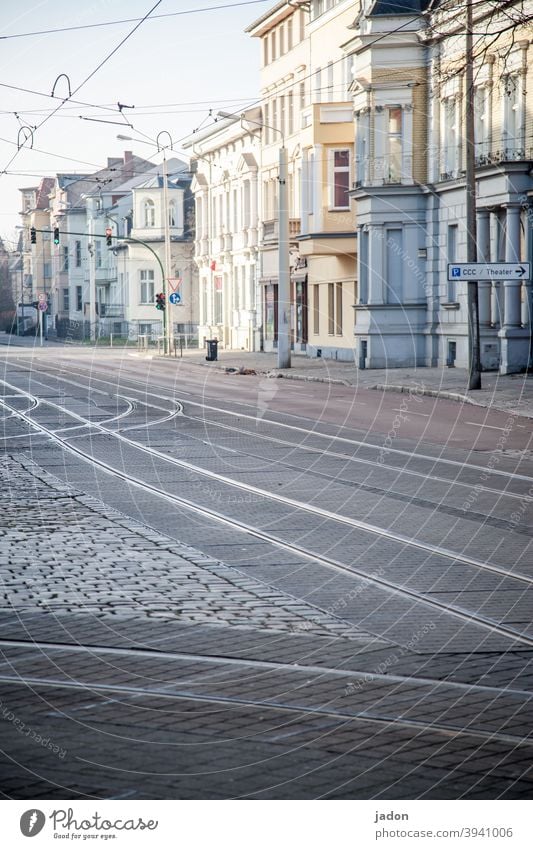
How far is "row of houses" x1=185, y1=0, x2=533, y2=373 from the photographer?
36.5m

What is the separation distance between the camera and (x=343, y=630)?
25.7 ft

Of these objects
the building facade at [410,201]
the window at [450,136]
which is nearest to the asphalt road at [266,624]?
the building facade at [410,201]

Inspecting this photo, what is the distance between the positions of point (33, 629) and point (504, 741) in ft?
10.6

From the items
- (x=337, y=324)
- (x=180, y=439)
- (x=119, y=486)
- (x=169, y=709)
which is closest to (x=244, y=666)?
(x=169, y=709)

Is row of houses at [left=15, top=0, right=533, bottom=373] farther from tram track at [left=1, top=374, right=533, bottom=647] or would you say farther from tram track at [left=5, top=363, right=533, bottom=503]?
tram track at [left=1, top=374, right=533, bottom=647]

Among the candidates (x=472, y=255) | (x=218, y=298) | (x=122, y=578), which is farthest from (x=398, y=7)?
(x=122, y=578)

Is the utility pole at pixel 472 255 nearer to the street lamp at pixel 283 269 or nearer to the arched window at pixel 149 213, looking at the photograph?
the street lamp at pixel 283 269

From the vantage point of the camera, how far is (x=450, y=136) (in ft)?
136

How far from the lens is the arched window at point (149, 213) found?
83900 millimetres

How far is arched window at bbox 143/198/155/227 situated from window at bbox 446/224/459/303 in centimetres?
4344

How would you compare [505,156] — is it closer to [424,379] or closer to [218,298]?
[424,379]

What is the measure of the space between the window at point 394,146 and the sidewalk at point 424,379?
254 inches

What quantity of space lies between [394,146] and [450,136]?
8.65 ft
